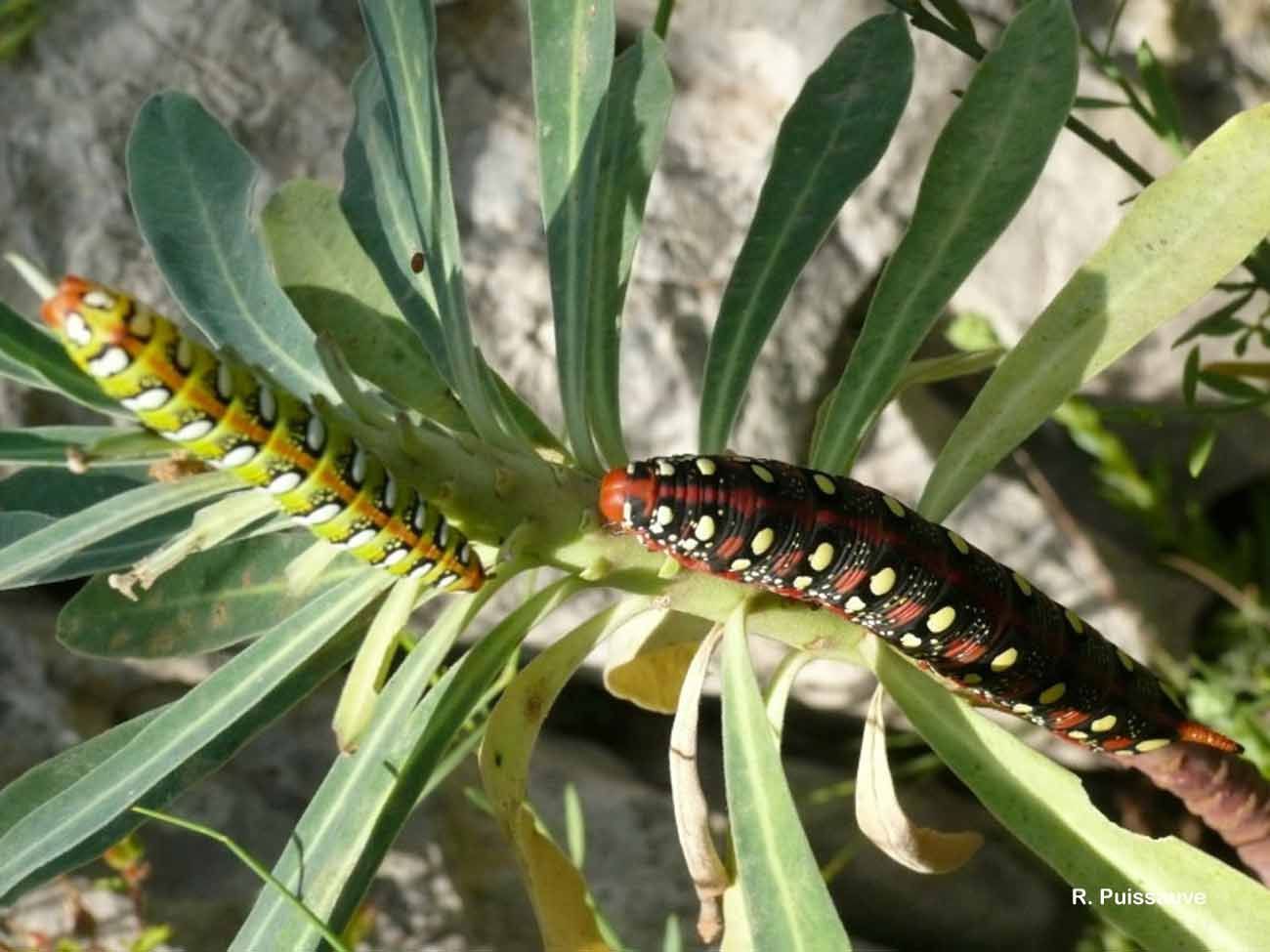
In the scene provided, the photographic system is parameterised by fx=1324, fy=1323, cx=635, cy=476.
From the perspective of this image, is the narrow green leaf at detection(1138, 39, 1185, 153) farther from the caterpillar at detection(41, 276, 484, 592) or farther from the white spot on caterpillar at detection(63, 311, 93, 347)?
the white spot on caterpillar at detection(63, 311, 93, 347)

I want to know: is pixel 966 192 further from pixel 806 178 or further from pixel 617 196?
pixel 617 196

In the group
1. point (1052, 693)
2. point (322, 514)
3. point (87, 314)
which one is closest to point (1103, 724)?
point (1052, 693)

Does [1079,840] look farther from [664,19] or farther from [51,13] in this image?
[51,13]

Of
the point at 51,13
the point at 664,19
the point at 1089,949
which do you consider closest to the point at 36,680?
the point at 51,13

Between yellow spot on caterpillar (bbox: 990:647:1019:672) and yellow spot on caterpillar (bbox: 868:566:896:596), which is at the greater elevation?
yellow spot on caterpillar (bbox: 990:647:1019:672)

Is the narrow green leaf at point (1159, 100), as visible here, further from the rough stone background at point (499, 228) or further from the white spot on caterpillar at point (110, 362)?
the white spot on caterpillar at point (110, 362)

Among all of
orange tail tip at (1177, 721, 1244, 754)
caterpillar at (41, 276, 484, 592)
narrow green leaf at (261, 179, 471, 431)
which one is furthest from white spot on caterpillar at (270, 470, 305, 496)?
orange tail tip at (1177, 721, 1244, 754)

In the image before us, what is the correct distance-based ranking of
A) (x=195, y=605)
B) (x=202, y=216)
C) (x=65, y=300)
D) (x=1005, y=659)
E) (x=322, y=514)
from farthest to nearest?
(x=195, y=605), (x=1005, y=659), (x=202, y=216), (x=322, y=514), (x=65, y=300)

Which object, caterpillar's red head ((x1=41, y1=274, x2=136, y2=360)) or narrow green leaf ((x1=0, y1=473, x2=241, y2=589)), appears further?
narrow green leaf ((x1=0, y1=473, x2=241, y2=589))
